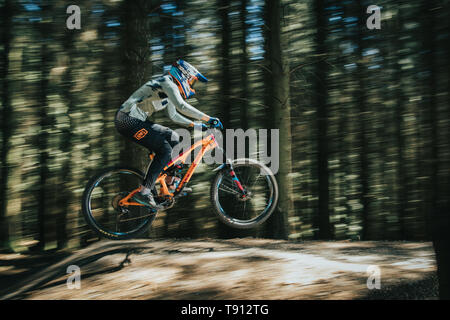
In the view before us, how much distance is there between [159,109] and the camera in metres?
3.53


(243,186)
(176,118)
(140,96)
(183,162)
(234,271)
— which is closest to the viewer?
(234,271)

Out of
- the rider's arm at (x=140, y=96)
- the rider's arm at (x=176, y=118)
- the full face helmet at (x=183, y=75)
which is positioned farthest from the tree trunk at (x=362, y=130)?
the rider's arm at (x=140, y=96)

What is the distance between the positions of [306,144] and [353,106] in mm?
860

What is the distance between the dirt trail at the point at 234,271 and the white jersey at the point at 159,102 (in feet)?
4.63

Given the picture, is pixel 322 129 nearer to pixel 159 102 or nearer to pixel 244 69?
pixel 244 69

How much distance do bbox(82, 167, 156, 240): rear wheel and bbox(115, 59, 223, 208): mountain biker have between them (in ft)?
0.94

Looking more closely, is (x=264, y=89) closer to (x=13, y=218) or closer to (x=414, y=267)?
(x=414, y=267)

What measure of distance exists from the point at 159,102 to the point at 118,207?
48.4 inches

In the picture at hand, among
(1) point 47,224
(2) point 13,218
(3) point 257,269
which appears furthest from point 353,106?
(2) point 13,218

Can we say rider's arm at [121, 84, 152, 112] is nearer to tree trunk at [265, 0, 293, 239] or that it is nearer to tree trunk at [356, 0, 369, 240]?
tree trunk at [265, 0, 293, 239]

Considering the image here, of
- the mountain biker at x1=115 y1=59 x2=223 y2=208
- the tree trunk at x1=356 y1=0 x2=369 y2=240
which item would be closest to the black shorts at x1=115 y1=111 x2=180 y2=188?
the mountain biker at x1=115 y1=59 x2=223 y2=208

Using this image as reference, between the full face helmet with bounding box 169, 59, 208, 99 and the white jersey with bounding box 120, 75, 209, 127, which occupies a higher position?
the full face helmet with bounding box 169, 59, 208, 99

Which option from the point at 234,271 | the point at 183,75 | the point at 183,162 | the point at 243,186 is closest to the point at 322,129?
the point at 243,186

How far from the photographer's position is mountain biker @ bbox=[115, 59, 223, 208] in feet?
11.1
